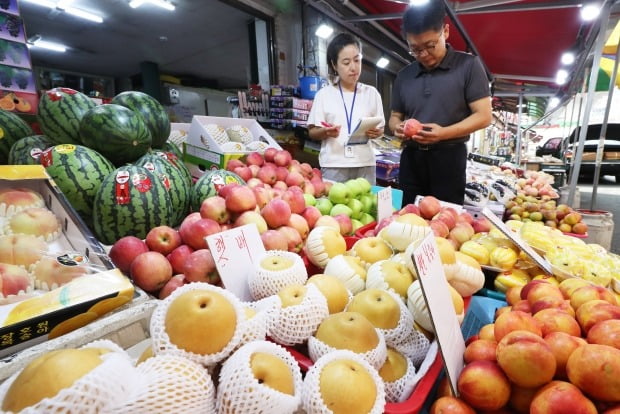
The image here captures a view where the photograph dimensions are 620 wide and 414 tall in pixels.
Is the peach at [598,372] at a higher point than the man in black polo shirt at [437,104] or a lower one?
lower

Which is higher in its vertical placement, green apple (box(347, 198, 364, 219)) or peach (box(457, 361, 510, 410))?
green apple (box(347, 198, 364, 219))

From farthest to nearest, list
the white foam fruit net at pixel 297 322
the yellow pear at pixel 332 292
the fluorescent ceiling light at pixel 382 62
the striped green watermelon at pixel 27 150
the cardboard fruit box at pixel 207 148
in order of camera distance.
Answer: the fluorescent ceiling light at pixel 382 62, the cardboard fruit box at pixel 207 148, the striped green watermelon at pixel 27 150, the yellow pear at pixel 332 292, the white foam fruit net at pixel 297 322

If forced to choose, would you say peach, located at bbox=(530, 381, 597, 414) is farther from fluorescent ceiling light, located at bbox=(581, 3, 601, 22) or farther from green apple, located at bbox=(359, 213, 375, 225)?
fluorescent ceiling light, located at bbox=(581, 3, 601, 22)

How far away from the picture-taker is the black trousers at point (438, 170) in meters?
2.45

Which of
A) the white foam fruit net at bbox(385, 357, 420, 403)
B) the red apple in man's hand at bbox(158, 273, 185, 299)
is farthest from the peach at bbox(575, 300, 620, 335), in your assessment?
the red apple in man's hand at bbox(158, 273, 185, 299)

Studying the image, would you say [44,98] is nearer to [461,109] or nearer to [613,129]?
[461,109]

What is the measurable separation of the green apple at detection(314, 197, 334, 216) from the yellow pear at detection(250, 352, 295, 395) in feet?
4.39

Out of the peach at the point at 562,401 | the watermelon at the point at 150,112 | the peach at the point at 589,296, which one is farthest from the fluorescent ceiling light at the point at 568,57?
the peach at the point at 562,401

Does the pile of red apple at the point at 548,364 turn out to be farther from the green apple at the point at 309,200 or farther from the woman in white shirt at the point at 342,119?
the woman in white shirt at the point at 342,119

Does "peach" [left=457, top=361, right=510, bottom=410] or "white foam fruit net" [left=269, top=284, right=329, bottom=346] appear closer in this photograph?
"peach" [left=457, top=361, right=510, bottom=410]

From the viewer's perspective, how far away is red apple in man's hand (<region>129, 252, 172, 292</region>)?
1074 mm

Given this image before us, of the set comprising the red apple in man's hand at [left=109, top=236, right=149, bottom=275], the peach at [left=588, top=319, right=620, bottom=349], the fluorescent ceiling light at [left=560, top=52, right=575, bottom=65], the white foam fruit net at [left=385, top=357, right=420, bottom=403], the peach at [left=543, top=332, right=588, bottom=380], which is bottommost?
the white foam fruit net at [left=385, top=357, right=420, bottom=403]

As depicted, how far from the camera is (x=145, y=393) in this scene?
1.86 feet

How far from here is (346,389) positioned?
0.66 m
